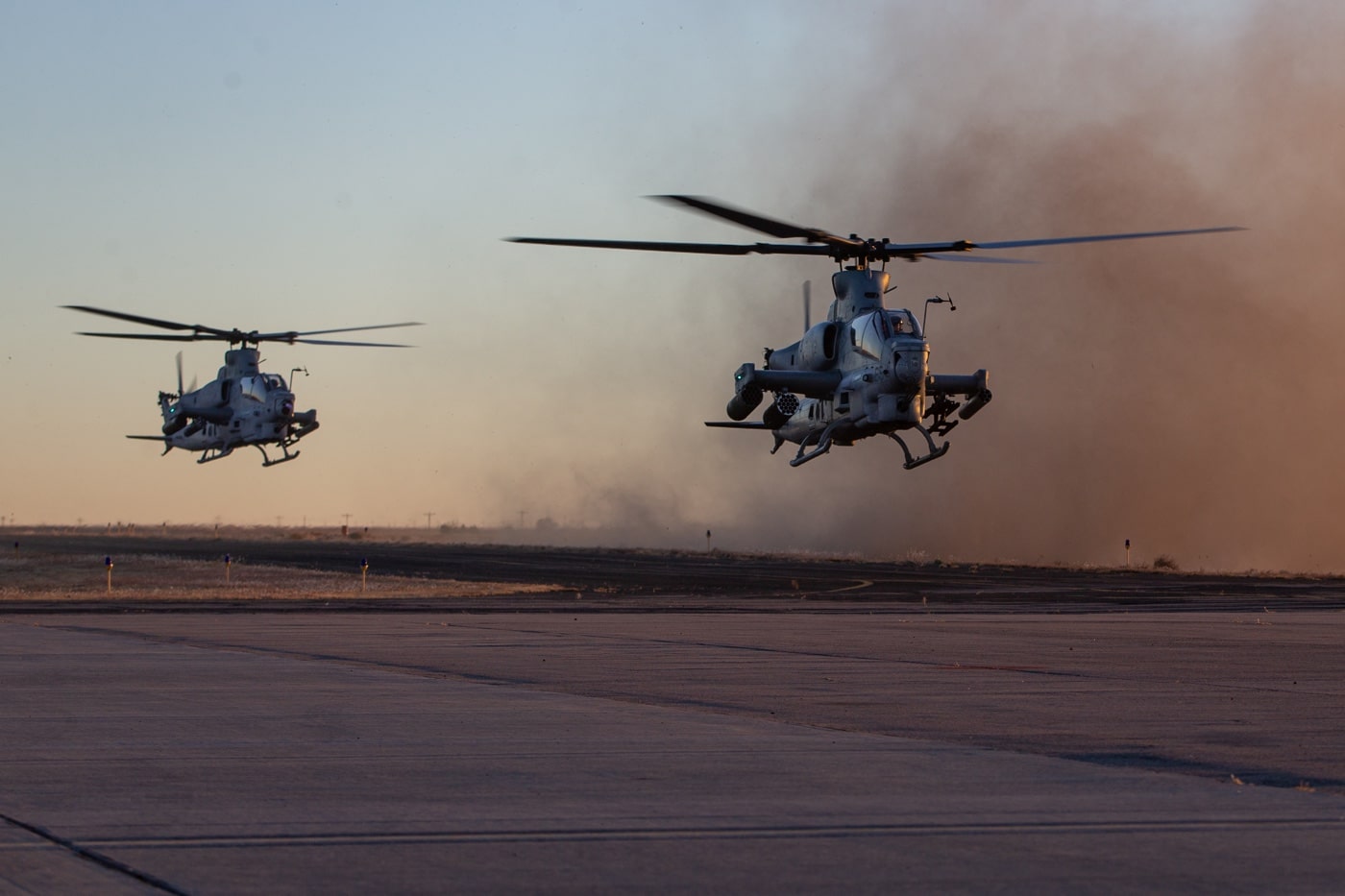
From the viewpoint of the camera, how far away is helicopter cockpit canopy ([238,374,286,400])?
6575cm

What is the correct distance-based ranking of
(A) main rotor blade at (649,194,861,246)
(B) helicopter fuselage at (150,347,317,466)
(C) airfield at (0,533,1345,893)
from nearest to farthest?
(C) airfield at (0,533,1345,893)
(A) main rotor blade at (649,194,861,246)
(B) helicopter fuselage at (150,347,317,466)

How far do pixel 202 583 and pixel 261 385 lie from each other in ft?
34.2

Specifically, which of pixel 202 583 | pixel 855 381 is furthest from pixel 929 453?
pixel 202 583

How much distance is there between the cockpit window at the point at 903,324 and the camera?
42188 mm

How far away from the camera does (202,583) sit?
192 feet

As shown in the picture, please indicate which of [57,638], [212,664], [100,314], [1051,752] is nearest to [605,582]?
[100,314]

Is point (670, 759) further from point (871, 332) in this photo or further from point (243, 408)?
point (243, 408)

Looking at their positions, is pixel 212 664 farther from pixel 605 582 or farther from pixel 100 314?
pixel 605 582

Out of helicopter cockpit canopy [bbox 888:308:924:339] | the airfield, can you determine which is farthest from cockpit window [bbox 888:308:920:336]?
the airfield

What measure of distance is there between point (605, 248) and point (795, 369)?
14.0 metres

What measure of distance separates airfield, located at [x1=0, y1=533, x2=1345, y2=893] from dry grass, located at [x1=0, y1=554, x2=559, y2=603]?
17778 millimetres

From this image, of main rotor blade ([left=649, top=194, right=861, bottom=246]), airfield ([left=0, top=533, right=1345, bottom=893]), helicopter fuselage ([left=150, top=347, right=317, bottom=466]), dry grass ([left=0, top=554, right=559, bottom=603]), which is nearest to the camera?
airfield ([left=0, top=533, right=1345, bottom=893])

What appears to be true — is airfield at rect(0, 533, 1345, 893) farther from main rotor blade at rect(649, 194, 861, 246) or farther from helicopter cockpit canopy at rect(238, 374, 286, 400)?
helicopter cockpit canopy at rect(238, 374, 286, 400)

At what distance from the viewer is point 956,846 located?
8812mm
